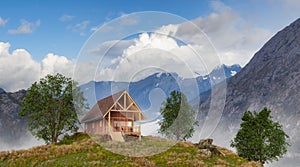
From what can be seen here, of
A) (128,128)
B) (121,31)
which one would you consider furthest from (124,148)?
(121,31)

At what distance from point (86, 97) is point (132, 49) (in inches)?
241

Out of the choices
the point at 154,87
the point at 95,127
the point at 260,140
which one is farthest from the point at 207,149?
the point at 95,127

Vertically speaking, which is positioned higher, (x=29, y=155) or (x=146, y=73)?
(x=146, y=73)

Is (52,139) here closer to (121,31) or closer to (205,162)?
(205,162)

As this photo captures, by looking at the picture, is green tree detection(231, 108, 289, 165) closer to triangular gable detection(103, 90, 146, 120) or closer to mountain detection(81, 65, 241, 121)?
triangular gable detection(103, 90, 146, 120)

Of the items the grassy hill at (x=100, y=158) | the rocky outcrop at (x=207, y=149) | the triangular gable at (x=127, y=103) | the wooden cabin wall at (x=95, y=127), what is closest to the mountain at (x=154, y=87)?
the triangular gable at (x=127, y=103)

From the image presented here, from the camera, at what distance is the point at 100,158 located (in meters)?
44.5

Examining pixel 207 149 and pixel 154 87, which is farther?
pixel 207 149

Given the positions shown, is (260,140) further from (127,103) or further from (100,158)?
(100,158)

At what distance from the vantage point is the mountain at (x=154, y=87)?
1154 inches

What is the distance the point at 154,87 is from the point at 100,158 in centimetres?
1889

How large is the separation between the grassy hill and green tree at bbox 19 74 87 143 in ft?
44.5

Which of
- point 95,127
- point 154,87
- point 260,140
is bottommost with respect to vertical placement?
point 154,87

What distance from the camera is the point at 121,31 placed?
1208 inches
